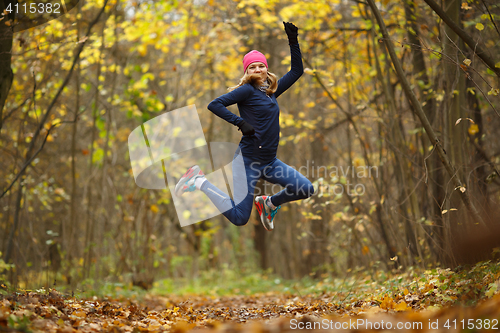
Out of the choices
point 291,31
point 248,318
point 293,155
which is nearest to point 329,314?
point 248,318

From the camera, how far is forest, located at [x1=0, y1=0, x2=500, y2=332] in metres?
4.59

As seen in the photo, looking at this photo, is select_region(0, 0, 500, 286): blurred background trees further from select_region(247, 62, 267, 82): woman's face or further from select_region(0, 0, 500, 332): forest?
select_region(247, 62, 267, 82): woman's face

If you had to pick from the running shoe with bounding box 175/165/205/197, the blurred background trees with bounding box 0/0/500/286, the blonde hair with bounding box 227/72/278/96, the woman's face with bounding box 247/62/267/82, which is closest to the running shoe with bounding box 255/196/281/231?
the running shoe with bounding box 175/165/205/197

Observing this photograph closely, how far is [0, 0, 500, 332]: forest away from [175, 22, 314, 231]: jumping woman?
3.80 ft

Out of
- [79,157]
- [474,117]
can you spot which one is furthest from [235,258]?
[474,117]

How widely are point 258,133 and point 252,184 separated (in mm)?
577

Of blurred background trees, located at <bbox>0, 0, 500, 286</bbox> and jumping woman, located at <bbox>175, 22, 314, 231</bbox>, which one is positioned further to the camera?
blurred background trees, located at <bbox>0, 0, 500, 286</bbox>

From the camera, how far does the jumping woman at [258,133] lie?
412 centimetres

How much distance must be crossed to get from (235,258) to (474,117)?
1018 centimetres

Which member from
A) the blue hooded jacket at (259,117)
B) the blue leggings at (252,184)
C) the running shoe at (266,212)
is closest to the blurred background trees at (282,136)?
the blue hooded jacket at (259,117)

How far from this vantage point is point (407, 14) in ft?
20.4

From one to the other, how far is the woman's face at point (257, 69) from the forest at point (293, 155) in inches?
51.8

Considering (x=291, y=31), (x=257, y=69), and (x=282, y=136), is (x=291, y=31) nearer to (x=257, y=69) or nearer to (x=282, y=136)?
(x=257, y=69)

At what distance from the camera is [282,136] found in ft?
34.8
